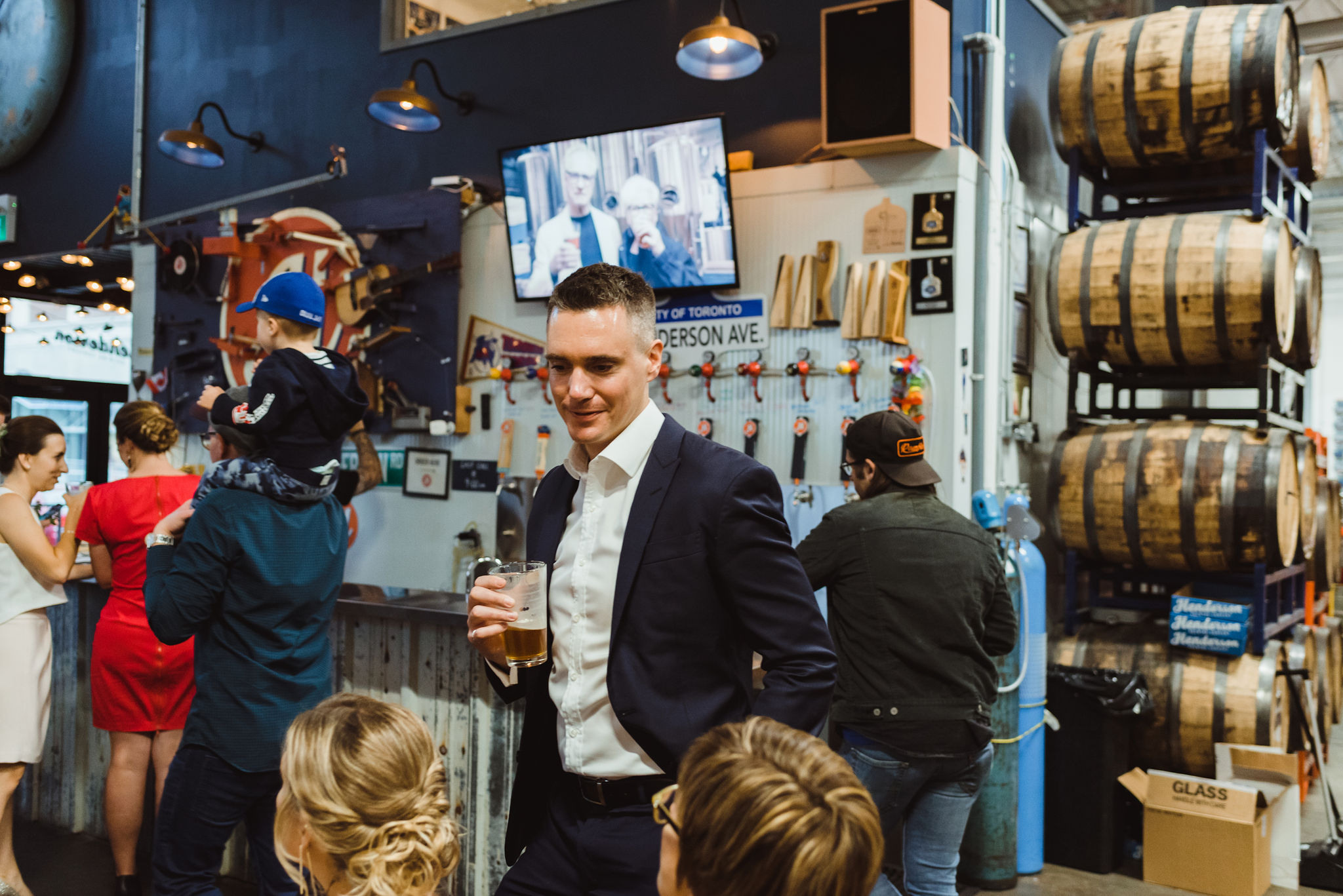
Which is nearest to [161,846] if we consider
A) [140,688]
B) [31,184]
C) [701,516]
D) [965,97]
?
[140,688]

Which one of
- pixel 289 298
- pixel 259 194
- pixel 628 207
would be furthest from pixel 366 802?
pixel 259 194

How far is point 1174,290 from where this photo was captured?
4.86 meters

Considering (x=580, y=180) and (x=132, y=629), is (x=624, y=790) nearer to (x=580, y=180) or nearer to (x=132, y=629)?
(x=132, y=629)

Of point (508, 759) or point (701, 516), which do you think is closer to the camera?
point (701, 516)

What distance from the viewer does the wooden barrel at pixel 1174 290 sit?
4762 millimetres

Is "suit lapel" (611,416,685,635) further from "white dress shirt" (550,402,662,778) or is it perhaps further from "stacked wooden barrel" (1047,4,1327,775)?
"stacked wooden barrel" (1047,4,1327,775)

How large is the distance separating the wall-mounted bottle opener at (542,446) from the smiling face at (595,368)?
3.97 metres

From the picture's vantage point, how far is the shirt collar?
1882 mm

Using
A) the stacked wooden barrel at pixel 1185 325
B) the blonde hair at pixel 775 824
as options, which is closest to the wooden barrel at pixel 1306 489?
the stacked wooden barrel at pixel 1185 325

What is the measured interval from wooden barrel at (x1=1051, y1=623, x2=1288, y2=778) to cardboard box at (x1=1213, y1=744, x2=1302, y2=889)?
0.61 ft

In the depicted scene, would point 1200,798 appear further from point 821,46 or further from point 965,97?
point 821,46

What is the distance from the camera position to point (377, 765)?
1671mm

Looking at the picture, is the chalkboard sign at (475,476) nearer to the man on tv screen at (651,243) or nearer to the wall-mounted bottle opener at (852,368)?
the man on tv screen at (651,243)

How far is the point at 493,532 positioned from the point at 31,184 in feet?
17.8
